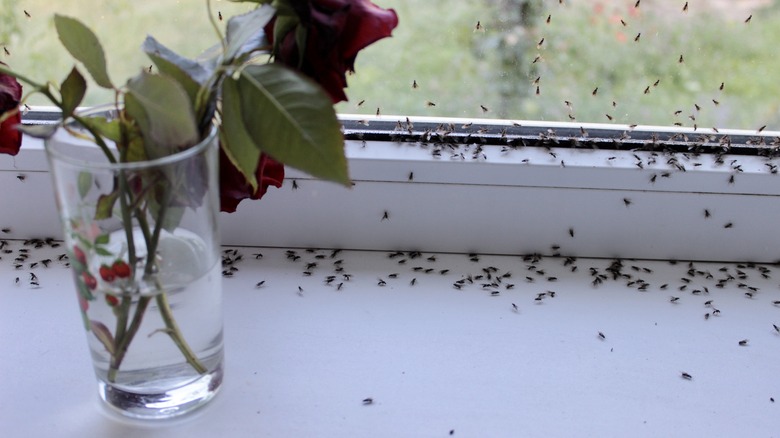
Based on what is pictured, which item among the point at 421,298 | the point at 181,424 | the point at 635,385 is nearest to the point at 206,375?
the point at 181,424

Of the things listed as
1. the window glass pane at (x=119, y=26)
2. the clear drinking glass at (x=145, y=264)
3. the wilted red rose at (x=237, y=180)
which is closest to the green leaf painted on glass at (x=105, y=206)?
the clear drinking glass at (x=145, y=264)

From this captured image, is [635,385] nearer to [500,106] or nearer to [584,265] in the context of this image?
[584,265]

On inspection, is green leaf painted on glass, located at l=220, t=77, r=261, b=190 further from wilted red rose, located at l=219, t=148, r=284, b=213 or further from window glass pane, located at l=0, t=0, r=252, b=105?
window glass pane, located at l=0, t=0, r=252, b=105

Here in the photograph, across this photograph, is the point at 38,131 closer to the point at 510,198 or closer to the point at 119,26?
the point at 119,26

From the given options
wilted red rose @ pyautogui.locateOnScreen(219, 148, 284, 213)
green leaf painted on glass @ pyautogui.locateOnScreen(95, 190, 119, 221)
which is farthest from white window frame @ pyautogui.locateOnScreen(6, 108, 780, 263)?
green leaf painted on glass @ pyautogui.locateOnScreen(95, 190, 119, 221)

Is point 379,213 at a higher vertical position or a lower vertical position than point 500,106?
lower

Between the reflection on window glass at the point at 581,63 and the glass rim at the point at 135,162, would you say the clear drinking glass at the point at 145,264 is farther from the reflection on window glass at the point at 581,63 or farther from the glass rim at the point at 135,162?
the reflection on window glass at the point at 581,63
